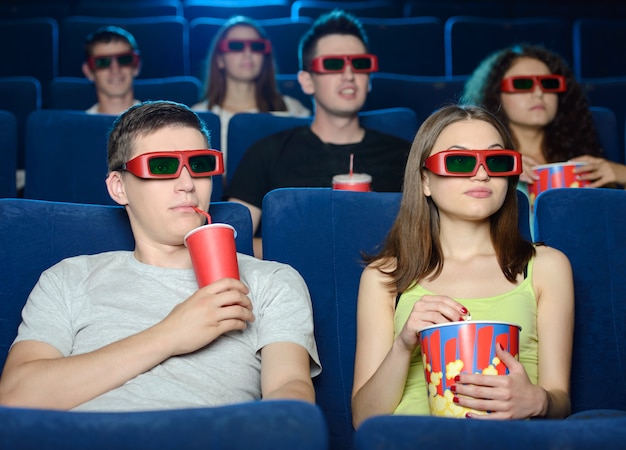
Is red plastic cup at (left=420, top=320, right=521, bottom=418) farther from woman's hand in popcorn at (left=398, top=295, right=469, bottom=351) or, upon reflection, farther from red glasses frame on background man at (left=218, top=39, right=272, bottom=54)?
red glasses frame on background man at (left=218, top=39, right=272, bottom=54)

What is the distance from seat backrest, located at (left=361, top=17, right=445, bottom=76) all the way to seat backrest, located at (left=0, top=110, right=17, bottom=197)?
180cm

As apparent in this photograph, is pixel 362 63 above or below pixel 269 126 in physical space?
above

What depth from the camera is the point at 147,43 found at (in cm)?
354

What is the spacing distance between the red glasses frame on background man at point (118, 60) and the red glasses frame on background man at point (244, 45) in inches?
11.2

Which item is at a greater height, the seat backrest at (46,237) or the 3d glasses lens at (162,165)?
the 3d glasses lens at (162,165)

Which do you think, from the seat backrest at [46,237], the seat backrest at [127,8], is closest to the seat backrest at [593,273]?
the seat backrest at [46,237]

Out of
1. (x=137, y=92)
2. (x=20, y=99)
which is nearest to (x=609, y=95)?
(x=137, y=92)

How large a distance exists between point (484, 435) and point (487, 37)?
302cm

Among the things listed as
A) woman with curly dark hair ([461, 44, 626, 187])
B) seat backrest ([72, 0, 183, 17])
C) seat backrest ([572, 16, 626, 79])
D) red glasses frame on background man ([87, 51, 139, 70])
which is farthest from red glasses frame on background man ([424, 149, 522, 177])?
seat backrest ([72, 0, 183, 17])

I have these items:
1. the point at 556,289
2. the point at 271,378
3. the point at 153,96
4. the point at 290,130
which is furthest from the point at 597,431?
the point at 153,96

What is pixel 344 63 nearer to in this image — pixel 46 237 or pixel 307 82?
pixel 307 82

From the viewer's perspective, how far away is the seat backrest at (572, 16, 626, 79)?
3613 millimetres

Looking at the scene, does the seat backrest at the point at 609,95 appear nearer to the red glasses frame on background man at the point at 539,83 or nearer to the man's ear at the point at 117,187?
the red glasses frame on background man at the point at 539,83

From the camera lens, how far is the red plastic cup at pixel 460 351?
1.09 meters
